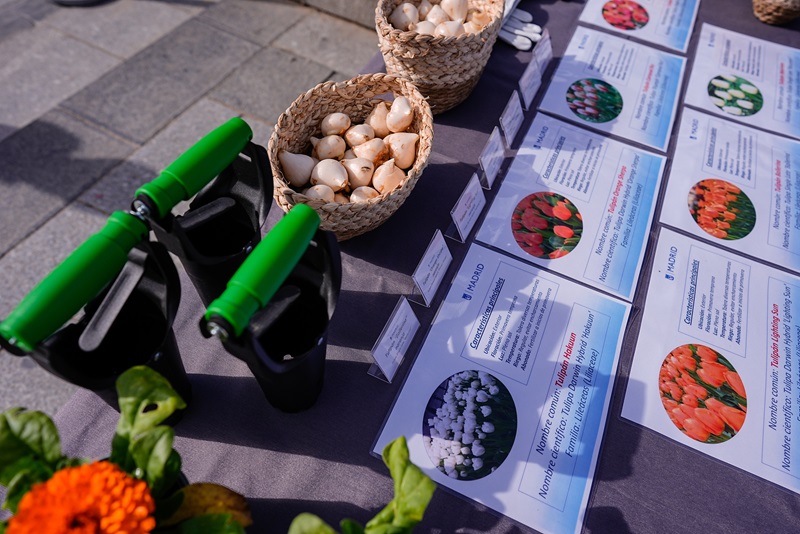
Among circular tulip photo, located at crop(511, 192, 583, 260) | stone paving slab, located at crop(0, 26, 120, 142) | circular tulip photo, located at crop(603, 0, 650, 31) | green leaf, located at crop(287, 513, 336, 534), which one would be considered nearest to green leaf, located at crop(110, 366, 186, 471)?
green leaf, located at crop(287, 513, 336, 534)

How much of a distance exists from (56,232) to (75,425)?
3.22ft

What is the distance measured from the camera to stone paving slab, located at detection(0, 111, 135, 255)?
4.53 feet

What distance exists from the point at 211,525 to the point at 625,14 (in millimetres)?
1301

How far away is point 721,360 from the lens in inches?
27.5

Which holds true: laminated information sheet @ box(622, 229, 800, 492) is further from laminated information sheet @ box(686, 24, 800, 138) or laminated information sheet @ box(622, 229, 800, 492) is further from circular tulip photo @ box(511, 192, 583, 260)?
laminated information sheet @ box(686, 24, 800, 138)

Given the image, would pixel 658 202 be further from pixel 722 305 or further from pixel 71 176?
pixel 71 176

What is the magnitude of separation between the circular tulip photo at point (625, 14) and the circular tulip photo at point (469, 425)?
94 cm

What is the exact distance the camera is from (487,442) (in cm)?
61

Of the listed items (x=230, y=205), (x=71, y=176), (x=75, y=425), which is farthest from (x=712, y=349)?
(x=71, y=176)

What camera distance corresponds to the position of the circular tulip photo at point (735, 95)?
40.8 inches

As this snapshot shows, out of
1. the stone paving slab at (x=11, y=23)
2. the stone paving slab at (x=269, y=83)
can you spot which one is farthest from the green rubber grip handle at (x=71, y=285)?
the stone paving slab at (x=11, y=23)

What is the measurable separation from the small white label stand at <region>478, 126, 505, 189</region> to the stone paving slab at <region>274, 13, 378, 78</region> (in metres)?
1.12

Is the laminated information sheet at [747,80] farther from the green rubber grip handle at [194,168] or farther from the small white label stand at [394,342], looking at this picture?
the green rubber grip handle at [194,168]

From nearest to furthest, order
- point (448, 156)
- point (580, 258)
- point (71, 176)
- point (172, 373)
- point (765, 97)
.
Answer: point (172, 373)
point (580, 258)
point (448, 156)
point (765, 97)
point (71, 176)
